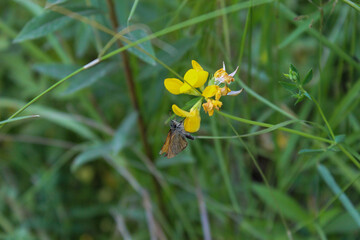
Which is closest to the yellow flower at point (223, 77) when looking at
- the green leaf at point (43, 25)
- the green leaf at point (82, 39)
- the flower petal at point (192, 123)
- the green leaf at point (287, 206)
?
the flower petal at point (192, 123)

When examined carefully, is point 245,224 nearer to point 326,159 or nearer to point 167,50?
point 326,159

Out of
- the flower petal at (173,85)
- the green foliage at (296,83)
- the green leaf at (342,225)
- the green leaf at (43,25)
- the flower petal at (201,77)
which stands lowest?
the green leaf at (342,225)

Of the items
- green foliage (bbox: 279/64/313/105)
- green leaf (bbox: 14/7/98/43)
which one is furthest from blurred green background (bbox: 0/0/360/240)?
green foliage (bbox: 279/64/313/105)

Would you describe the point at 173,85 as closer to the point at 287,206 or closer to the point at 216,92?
the point at 216,92

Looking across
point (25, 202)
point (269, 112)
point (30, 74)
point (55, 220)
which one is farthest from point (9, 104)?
point (269, 112)

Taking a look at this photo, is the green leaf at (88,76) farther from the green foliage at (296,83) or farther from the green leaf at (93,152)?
the green foliage at (296,83)

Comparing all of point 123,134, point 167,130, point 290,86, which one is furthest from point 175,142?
point 167,130

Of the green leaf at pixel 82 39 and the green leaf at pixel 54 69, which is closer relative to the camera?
the green leaf at pixel 54 69
